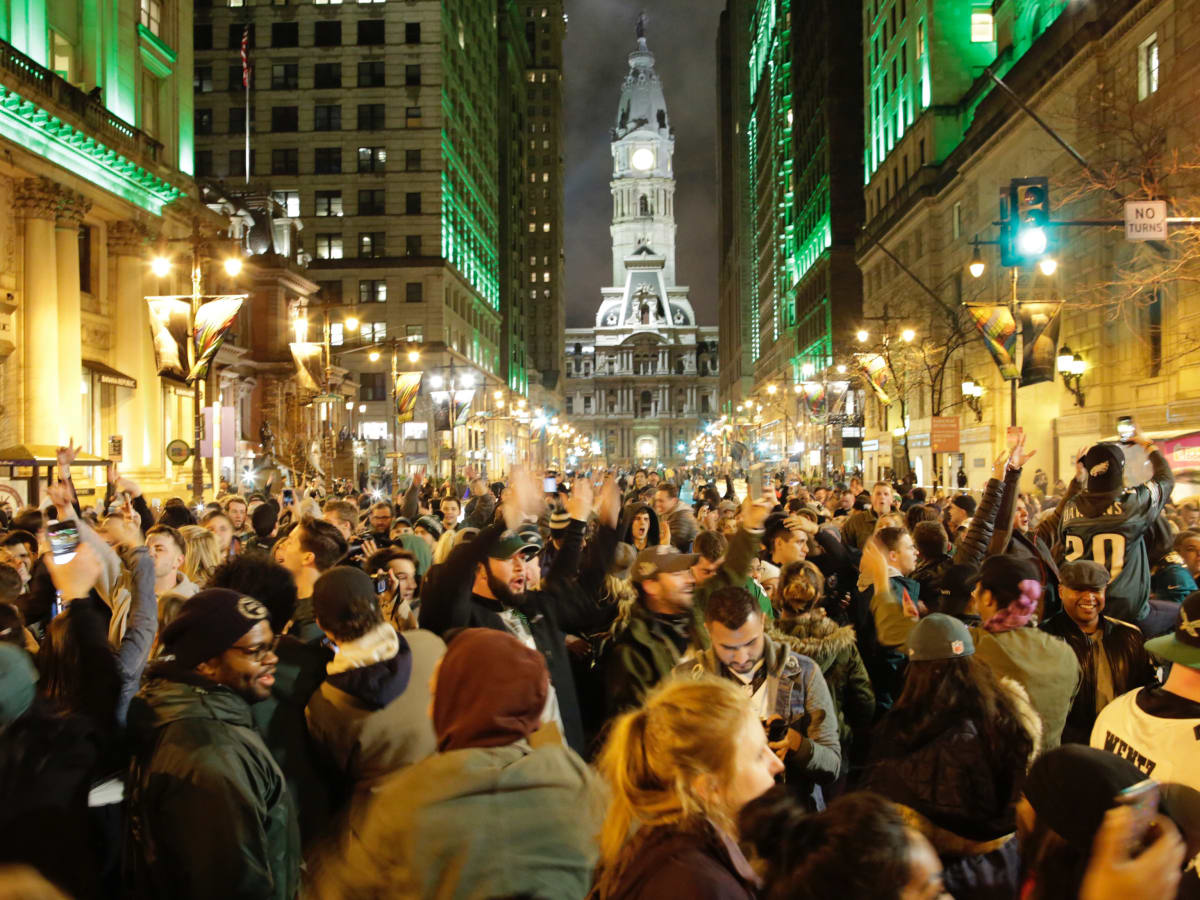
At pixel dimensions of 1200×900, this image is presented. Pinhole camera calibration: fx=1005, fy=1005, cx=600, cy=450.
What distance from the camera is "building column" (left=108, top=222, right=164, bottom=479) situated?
36.2 m

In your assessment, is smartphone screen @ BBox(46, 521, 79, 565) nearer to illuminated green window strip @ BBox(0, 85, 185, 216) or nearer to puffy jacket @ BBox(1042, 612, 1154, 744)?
puffy jacket @ BBox(1042, 612, 1154, 744)

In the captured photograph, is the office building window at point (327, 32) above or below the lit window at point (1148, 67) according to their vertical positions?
above

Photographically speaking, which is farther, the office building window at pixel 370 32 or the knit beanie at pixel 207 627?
the office building window at pixel 370 32

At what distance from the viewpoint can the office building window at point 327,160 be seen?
245 ft

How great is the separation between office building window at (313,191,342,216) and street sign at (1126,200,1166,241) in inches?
2710

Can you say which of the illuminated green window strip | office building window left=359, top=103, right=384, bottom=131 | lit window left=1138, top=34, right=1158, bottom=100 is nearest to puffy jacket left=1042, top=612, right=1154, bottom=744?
lit window left=1138, top=34, right=1158, bottom=100

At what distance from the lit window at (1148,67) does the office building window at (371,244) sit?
57.8 meters

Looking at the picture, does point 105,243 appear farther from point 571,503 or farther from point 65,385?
point 571,503

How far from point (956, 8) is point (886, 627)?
46559 mm

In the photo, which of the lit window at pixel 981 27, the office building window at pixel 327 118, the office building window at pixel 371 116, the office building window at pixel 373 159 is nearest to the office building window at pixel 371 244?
the office building window at pixel 373 159

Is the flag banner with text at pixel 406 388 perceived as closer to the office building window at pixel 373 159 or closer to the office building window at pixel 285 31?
the office building window at pixel 373 159

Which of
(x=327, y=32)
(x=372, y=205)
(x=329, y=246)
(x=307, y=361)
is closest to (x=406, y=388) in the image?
(x=307, y=361)

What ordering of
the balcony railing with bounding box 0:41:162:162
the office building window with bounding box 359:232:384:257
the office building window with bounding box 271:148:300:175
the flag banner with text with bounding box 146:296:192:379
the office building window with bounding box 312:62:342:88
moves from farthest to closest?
the office building window with bounding box 359:232:384:257
the office building window with bounding box 271:148:300:175
the office building window with bounding box 312:62:342:88
the balcony railing with bounding box 0:41:162:162
the flag banner with text with bounding box 146:296:192:379

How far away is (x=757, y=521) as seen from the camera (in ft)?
21.7
